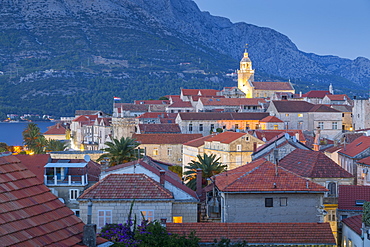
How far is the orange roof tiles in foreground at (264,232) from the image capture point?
24663mm

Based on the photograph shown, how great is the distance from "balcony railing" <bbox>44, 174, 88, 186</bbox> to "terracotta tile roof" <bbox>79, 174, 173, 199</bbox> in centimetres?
883

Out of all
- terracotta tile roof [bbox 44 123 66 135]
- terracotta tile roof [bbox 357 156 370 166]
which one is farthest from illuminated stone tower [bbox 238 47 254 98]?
terracotta tile roof [bbox 357 156 370 166]

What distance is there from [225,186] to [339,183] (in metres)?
11.1

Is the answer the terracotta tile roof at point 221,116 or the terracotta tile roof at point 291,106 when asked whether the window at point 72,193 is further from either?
the terracotta tile roof at point 291,106

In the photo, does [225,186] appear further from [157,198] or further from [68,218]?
[68,218]

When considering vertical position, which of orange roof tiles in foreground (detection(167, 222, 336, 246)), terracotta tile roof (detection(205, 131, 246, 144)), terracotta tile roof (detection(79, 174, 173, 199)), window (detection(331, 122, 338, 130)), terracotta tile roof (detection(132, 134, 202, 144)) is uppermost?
window (detection(331, 122, 338, 130))

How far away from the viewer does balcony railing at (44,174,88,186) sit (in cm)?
3906

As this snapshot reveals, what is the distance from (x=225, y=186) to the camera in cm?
2933

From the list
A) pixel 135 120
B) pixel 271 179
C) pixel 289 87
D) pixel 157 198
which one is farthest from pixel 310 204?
pixel 289 87

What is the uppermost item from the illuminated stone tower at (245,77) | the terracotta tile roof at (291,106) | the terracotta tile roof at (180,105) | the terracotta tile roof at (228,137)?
the illuminated stone tower at (245,77)

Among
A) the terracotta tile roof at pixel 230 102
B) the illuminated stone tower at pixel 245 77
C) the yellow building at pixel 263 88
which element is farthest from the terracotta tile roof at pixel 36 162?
the illuminated stone tower at pixel 245 77

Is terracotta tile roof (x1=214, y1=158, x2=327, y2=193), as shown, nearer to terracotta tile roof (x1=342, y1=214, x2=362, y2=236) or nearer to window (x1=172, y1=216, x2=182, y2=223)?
terracotta tile roof (x1=342, y1=214, x2=362, y2=236)

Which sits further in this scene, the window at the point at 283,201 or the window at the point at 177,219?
the window at the point at 177,219

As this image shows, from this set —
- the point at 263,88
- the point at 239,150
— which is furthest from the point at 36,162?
the point at 263,88
